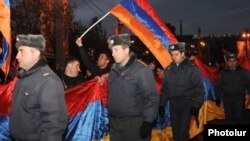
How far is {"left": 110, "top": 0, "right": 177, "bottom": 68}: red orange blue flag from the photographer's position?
824 centimetres

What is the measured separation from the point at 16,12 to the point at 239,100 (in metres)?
12.3

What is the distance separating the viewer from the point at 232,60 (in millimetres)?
10500

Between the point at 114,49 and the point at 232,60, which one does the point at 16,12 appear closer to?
the point at 232,60

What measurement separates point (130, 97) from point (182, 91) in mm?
2274

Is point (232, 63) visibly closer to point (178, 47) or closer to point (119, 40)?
point (178, 47)

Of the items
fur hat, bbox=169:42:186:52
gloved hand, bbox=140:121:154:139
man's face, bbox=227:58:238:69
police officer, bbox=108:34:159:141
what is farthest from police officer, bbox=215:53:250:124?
gloved hand, bbox=140:121:154:139

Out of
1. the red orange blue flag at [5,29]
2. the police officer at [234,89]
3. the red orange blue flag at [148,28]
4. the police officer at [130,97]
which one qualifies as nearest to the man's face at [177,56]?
the red orange blue flag at [148,28]

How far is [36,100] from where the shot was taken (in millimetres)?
4188

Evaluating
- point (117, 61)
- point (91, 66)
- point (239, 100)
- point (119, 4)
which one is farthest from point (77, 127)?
point (239, 100)

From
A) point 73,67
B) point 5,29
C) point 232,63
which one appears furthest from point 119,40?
point 232,63

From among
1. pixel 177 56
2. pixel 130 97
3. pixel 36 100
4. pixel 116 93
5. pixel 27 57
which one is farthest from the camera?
pixel 177 56

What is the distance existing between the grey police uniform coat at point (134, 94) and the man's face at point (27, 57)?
1588 millimetres

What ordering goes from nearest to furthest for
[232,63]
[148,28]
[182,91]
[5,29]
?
[5,29] → [182,91] → [148,28] → [232,63]

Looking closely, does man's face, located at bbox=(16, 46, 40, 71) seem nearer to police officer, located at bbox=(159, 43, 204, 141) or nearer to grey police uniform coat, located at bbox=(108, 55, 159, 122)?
grey police uniform coat, located at bbox=(108, 55, 159, 122)
